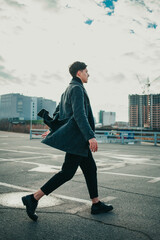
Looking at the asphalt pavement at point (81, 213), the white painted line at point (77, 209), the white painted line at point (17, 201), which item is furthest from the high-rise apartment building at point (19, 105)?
the white painted line at point (77, 209)

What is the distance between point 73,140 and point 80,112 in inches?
13.9

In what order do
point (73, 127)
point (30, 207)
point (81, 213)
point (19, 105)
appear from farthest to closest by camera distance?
point (19, 105) < point (81, 213) < point (73, 127) < point (30, 207)

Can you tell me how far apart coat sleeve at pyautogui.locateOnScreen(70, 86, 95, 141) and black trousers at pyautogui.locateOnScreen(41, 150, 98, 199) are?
14.2 inches

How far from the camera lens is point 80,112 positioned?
9.91ft

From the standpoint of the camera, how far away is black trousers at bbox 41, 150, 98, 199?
309cm

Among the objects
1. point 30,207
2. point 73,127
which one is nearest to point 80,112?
point 73,127

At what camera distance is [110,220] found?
2.99 m

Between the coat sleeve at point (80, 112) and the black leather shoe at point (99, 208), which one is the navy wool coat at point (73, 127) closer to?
the coat sleeve at point (80, 112)

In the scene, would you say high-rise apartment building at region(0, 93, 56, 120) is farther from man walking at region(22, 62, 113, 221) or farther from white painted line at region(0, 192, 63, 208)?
man walking at region(22, 62, 113, 221)

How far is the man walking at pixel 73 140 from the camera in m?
3.01

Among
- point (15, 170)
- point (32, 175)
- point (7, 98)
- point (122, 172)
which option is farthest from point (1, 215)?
point (7, 98)

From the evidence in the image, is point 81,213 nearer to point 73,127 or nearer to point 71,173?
point 71,173

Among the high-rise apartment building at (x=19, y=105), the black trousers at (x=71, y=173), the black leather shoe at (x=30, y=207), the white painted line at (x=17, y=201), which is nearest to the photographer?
the black leather shoe at (x=30, y=207)

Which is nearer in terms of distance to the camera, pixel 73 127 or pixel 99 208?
pixel 73 127
